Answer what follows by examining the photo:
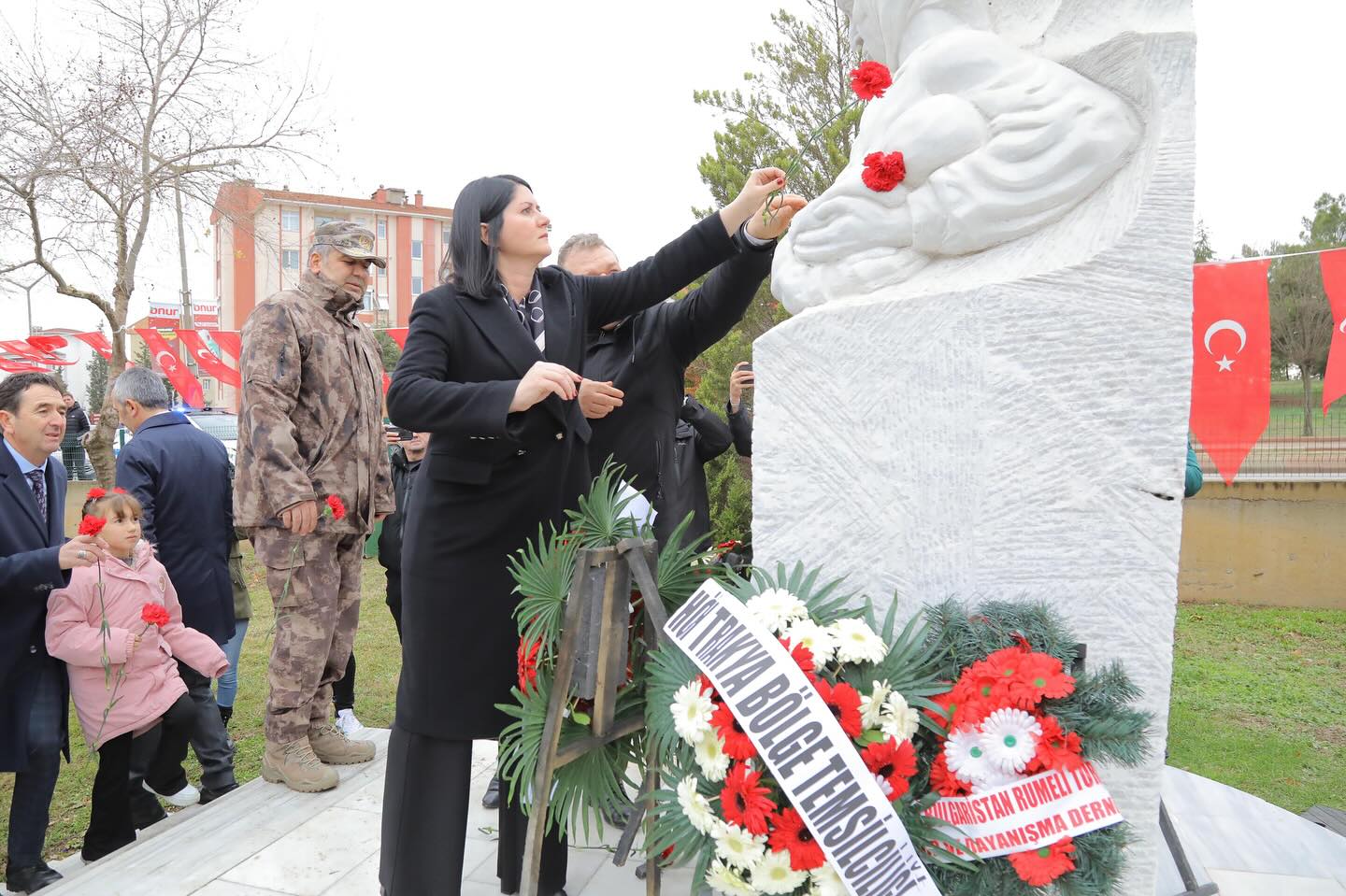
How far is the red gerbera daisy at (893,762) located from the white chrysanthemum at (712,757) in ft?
0.73

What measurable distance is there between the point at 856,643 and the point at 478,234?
50.1 inches

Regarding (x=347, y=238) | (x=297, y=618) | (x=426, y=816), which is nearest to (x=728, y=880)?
(x=426, y=816)

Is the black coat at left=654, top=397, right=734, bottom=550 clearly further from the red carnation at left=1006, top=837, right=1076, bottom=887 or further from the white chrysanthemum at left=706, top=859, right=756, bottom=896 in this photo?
the red carnation at left=1006, top=837, right=1076, bottom=887

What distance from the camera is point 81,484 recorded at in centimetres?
1416

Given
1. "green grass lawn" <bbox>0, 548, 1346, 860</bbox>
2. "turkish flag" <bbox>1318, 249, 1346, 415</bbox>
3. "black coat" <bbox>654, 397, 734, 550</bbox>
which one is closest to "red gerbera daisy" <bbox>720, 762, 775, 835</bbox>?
"black coat" <bbox>654, 397, 734, 550</bbox>

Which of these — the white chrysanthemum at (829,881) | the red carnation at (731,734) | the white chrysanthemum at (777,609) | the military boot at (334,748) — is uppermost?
the white chrysanthemum at (777,609)

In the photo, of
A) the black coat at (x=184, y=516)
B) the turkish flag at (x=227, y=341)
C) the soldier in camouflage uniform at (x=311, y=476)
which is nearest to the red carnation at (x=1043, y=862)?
the soldier in camouflage uniform at (x=311, y=476)

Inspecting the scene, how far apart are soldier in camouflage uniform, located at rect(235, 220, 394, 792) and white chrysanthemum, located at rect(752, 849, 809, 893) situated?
2211 mm

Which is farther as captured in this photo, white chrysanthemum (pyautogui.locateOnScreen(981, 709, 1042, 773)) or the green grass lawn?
the green grass lawn

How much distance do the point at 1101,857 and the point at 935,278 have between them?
104 centimetres

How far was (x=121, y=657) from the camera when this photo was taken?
2.85 m

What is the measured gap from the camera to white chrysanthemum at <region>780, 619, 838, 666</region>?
1.47 meters

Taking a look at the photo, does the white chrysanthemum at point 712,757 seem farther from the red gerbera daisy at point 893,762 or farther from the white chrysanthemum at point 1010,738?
the white chrysanthemum at point 1010,738

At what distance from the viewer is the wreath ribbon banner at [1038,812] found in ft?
4.58
